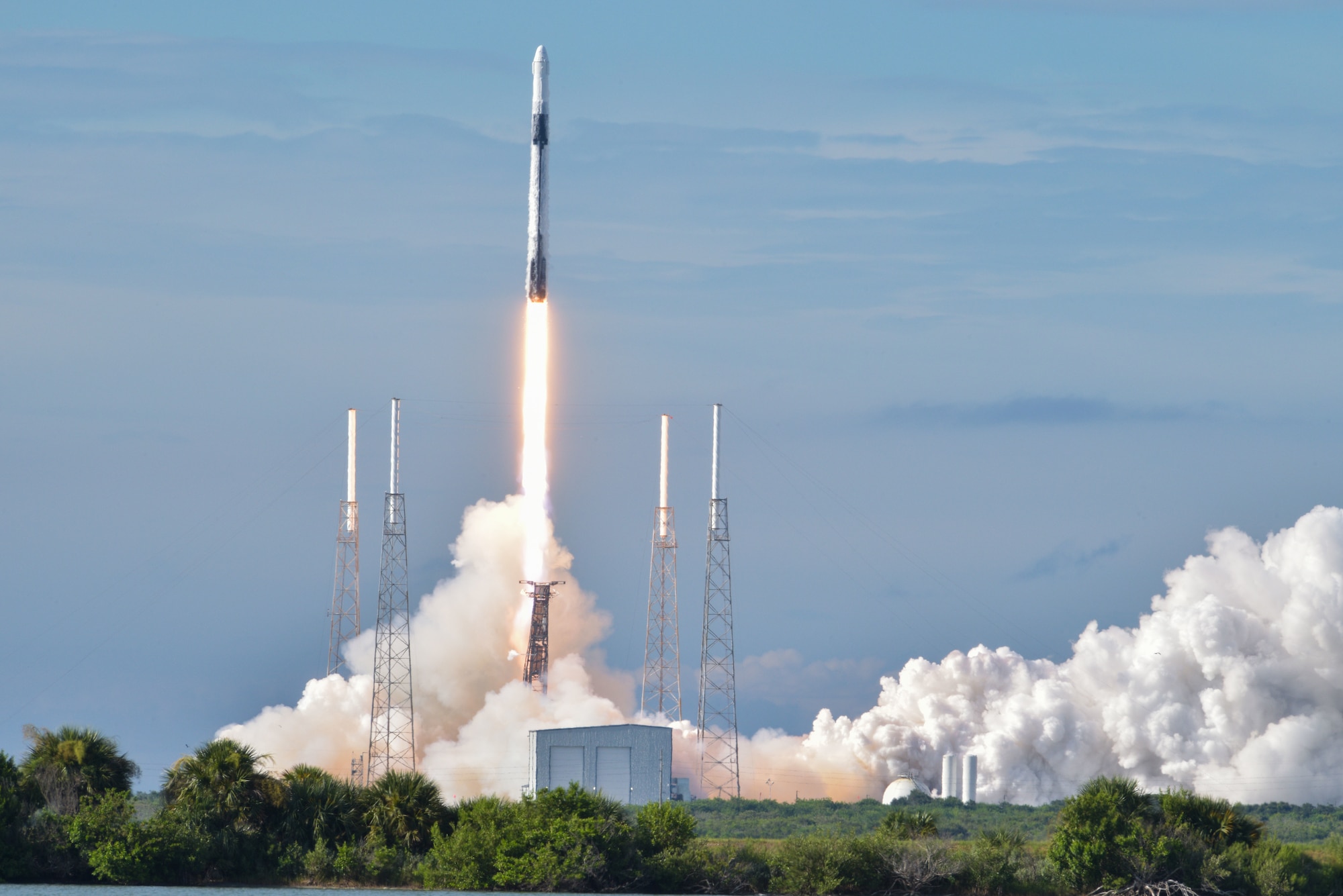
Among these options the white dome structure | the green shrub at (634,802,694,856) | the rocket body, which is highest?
the rocket body

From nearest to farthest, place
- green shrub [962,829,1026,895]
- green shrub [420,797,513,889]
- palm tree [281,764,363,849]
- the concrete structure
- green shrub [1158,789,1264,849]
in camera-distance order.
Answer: green shrub [420,797,513,889]
palm tree [281,764,363,849]
green shrub [1158,789,1264,849]
green shrub [962,829,1026,895]
the concrete structure

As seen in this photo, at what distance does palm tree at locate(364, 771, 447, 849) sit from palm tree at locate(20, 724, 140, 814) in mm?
6875

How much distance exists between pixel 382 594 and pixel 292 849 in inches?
1079

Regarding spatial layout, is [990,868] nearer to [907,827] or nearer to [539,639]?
[907,827]

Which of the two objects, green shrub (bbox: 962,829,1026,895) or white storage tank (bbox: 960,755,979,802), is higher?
white storage tank (bbox: 960,755,979,802)

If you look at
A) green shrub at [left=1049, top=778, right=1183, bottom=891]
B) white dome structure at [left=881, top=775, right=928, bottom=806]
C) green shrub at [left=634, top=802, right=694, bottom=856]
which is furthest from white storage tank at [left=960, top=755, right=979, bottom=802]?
green shrub at [left=634, top=802, right=694, bottom=856]

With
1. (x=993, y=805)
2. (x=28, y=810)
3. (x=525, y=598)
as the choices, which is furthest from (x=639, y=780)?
(x=28, y=810)

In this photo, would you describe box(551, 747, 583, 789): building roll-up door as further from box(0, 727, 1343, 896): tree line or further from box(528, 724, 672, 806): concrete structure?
box(0, 727, 1343, 896): tree line

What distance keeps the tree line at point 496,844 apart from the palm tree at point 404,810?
→ 5 centimetres

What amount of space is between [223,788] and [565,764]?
27518mm

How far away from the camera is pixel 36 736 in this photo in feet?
213

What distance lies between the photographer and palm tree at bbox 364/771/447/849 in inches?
2562

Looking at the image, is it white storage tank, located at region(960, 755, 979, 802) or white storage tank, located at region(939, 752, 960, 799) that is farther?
white storage tank, located at region(939, 752, 960, 799)

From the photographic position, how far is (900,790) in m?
102
